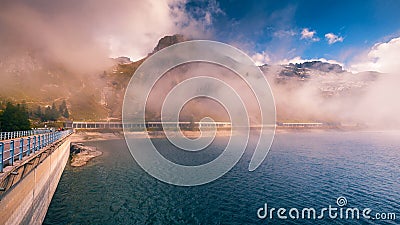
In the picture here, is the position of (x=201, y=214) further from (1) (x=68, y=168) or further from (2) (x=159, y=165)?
(1) (x=68, y=168)

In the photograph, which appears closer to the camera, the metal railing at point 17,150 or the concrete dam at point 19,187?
the concrete dam at point 19,187

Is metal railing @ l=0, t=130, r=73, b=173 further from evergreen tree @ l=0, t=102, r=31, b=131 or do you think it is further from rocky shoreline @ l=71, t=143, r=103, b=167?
evergreen tree @ l=0, t=102, r=31, b=131

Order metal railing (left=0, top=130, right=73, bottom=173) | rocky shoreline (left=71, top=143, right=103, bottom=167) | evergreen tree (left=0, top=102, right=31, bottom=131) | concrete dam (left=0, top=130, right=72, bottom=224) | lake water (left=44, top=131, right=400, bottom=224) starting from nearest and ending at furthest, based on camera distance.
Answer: concrete dam (left=0, top=130, right=72, bottom=224) → metal railing (left=0, top=130, right=73, bottom=173) → lake water (left=44, top=131, right=400, bottom=224) → rocky shoreline (left=71, top=143, right=103, bottom=167) → evergreen tree (left=0, top=102, right=31, bottom=131)

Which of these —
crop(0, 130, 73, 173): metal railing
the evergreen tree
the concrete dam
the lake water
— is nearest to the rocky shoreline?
the lake water

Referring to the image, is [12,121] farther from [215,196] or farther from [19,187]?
[19,187]

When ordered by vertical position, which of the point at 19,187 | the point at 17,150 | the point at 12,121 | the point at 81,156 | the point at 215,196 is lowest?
the point at 215,196

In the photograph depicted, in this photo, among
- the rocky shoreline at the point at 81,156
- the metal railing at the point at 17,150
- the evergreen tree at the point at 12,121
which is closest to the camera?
the metal railing at the point at 17,150

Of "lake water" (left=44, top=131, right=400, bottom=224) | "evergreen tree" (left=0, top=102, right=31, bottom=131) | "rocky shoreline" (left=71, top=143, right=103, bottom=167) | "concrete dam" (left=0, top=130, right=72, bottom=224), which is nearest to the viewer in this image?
"concrete dam" (left=0, top=130, right=72, bottom=224)

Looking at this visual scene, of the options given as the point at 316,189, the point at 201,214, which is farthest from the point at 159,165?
the point at 316,189

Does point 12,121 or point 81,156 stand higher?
point 12,121

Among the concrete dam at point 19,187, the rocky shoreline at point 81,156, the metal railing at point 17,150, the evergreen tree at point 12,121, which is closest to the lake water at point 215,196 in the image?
the rocky shoreline at point 81,156

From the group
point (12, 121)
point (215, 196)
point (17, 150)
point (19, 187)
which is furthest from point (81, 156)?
point (19, 187)

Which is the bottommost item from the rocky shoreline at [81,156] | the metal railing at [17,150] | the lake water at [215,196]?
the lake water at [215,196]

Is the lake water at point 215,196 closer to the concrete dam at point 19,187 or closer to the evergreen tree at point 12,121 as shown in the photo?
the concrete dam at point 19,187
